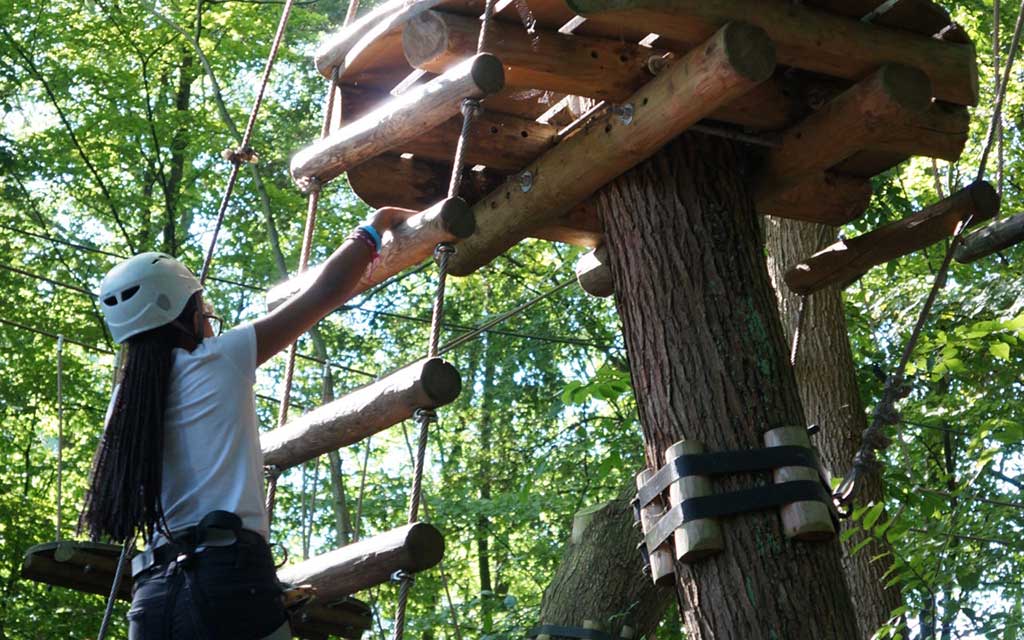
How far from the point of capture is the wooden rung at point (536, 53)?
122 inches

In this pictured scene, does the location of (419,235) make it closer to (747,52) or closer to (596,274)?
(747,52)

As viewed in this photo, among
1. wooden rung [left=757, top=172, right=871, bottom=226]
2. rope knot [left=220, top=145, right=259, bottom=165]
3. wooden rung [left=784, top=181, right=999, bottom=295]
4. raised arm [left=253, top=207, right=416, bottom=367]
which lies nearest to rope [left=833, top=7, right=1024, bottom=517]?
wooden rung [left=784, top=181, right=999, bottom=295]

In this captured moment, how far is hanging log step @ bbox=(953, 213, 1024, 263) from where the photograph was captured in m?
4.39

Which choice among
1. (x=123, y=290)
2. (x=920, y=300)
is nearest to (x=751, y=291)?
(x=123, y=290)

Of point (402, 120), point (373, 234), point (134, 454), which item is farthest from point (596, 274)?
point (134, 454)

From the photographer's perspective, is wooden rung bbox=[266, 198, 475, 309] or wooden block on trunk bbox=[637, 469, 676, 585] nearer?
wooden rung bbox=[266, 198, 475, 309]

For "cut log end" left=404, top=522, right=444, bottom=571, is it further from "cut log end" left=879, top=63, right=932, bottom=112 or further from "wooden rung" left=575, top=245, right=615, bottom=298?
"cut log end" left=879, top=63, right=932, bottom=112

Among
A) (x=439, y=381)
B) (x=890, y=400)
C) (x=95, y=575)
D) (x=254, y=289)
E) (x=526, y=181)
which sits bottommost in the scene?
(x=439, y=381)

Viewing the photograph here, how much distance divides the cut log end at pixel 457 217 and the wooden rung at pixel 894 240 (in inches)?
61.6

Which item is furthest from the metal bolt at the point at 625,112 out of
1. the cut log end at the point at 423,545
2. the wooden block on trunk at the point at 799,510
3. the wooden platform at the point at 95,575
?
the wooden platform at the point at 95,575

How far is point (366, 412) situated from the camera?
9.34 feet

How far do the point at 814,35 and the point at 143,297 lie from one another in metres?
1.81

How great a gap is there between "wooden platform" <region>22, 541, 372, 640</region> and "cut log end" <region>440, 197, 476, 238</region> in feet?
3.53

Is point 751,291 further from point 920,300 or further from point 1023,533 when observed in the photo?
point 920,300
